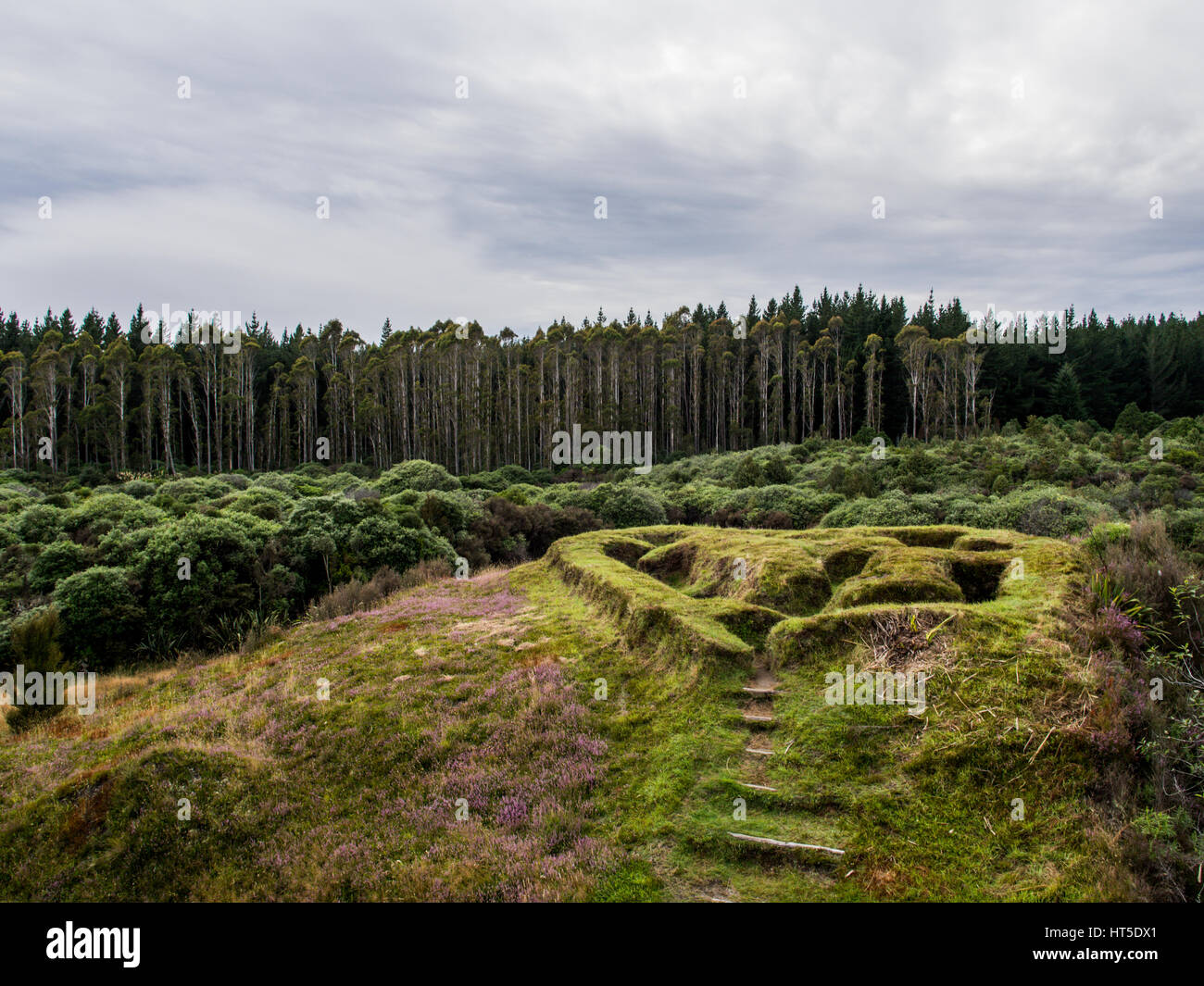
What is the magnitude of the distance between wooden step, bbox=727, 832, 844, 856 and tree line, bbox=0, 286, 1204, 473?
193 ft

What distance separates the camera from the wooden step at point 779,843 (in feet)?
18.5

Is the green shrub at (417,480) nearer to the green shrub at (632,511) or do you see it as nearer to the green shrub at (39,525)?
the green shrub at (632,511)

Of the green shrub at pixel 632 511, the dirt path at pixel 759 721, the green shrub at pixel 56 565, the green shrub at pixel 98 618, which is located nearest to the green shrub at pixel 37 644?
the green shrub at pixel 98 618

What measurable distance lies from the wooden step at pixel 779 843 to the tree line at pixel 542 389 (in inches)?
2313

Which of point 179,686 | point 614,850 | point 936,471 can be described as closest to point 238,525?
point 179,686

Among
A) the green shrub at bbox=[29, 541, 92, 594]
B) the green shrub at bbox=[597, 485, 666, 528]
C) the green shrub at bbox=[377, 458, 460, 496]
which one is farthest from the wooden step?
the green shrub at bbox=[377, 458, 460, 496]

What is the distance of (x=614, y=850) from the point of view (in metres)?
6.04

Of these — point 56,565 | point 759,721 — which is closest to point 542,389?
point 56,565

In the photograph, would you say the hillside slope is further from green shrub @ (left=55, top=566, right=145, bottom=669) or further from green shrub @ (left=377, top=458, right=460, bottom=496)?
green shrub @ (left=377, top=458, right=460, bottom=496)

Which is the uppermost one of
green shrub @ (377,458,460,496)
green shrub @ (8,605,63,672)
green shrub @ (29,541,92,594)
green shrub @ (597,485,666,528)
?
green shrub @ (377,458,460,496)

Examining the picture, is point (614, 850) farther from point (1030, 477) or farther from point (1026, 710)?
point (1030, 477)

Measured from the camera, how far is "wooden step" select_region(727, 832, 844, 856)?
5645 millimetres

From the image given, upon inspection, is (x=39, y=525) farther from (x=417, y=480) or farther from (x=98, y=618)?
(x=417, y=480)
